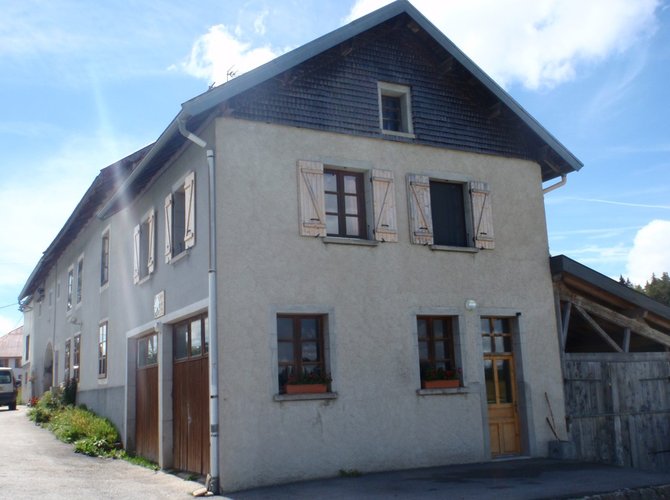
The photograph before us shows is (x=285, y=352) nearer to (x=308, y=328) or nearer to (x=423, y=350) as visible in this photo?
(x=308, y=328)

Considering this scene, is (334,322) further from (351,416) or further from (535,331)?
(535,331)

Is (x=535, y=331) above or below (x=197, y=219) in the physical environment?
below

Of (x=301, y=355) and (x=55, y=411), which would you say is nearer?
(x=301, y=355)

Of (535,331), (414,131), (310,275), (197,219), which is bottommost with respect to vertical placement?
(535,331)

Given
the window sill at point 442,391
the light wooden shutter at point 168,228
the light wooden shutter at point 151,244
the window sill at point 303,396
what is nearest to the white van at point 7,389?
the light wooden shutter at point 151,244

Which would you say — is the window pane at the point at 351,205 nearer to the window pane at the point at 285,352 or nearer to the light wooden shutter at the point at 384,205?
the light wooden shutter at the point at 384,205

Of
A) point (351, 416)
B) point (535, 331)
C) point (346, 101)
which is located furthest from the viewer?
point (535, 331)

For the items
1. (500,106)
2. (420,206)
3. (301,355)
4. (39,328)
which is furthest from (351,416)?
(39,328)

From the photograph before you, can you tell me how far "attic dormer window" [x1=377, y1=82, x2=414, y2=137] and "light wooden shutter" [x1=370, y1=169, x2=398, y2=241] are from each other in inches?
43.8

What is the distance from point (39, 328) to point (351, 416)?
24.1 meters

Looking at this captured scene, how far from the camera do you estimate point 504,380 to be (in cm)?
1373

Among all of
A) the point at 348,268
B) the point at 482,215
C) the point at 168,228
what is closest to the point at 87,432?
the point at 168,228

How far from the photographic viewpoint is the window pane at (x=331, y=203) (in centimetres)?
1262

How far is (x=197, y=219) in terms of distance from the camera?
12.2 meters
